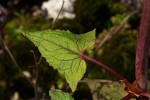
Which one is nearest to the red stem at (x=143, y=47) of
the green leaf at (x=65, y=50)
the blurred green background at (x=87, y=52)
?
the green leaf at (x=65, y=50)

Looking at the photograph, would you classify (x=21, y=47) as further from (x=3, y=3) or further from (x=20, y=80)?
(x=3, y=3)

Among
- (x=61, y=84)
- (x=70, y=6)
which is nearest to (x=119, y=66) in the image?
(x=61, y=84)

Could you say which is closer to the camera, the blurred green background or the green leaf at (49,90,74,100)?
the green leaf at (49,90,74,100)

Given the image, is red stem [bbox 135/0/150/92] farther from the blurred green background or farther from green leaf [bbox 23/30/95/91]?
the blurred green background

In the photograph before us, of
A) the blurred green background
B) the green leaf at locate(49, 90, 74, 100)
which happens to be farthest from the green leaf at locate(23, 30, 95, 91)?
the blurred green background

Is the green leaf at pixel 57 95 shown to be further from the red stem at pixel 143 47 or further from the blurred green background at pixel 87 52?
the blurred green background at pixel 87 52

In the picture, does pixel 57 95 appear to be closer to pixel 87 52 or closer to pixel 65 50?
pixel 65 50
